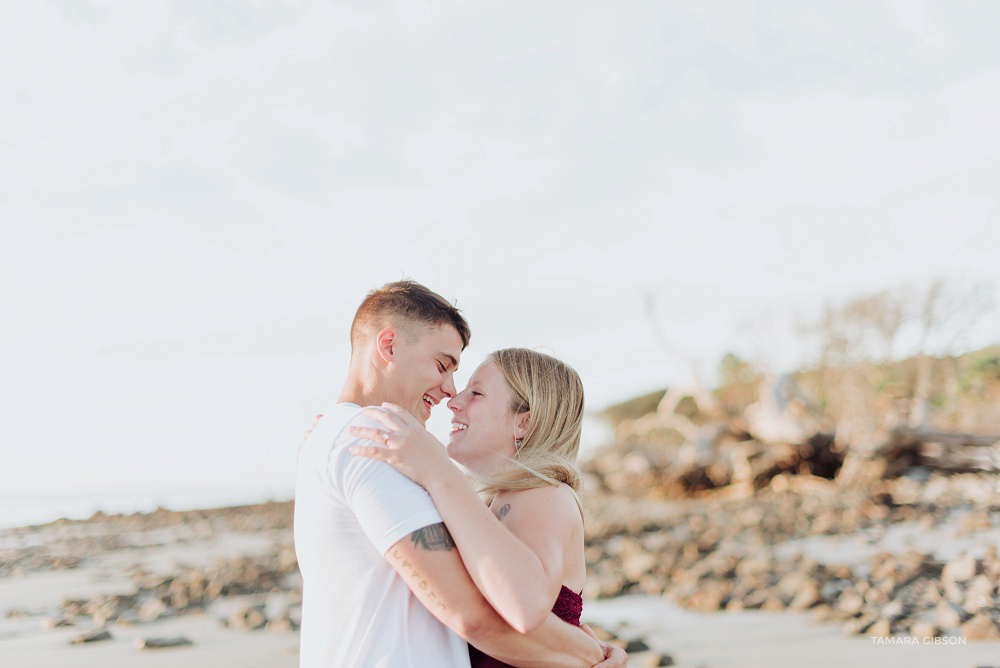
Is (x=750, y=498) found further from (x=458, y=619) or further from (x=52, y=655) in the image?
(x=458, y=619)

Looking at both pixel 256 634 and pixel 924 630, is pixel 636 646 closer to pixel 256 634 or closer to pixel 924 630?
pixel 924 630

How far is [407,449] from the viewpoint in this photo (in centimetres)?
203

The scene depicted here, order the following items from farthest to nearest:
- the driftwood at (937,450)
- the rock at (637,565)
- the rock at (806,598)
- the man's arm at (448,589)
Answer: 1. the driftwood at (937,450)
2. the rock at (637,565)
3. the rock at (806,598)
4. the man's arm at (448,589)

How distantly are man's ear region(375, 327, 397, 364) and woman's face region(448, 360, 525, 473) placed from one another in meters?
0.45

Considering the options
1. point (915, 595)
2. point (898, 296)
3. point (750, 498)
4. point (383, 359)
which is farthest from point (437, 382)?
point (898, 296)

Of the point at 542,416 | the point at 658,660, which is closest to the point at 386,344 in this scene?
the point at 542,416

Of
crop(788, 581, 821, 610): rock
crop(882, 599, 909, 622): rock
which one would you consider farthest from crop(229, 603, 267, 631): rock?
crop(882, 599, 909, 622): rock

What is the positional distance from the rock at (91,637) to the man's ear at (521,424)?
4.94 m

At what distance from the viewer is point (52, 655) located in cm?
571

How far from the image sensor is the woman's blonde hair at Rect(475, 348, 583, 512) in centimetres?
263

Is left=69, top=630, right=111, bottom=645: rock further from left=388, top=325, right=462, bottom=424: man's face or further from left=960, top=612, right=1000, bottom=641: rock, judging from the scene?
left=960, top=612, right=1000, bottom=641: rock

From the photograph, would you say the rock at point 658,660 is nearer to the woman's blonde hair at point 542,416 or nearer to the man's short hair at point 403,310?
the woman's blonde hair at point 542,416

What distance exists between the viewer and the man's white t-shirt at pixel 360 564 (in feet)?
6.51

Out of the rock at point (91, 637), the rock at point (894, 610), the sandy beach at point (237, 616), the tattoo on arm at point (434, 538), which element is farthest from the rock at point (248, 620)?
the tattoo on arm at point (434, 538)
